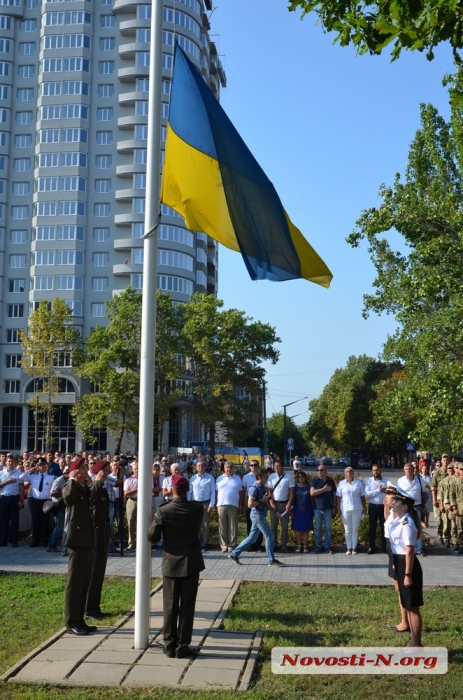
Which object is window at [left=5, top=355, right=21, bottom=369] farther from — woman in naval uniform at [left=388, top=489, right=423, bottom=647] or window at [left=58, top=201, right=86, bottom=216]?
woman in naval uniform at [left=388, top=489, right=423, bottom=647]

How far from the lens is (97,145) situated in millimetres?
76938

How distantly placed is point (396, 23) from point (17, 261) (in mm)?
73279

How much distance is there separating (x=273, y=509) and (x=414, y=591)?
8.77 metres

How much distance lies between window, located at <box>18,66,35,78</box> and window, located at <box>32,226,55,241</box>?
611 inches

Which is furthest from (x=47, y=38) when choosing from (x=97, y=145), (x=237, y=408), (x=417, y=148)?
(x=417, y=148)

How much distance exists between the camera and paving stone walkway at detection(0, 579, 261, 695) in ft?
24.5

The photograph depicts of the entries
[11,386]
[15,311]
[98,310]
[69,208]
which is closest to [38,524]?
[98,310]

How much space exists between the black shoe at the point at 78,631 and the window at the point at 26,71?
3030 inches

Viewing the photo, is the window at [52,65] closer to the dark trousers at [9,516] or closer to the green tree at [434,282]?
the green tree at [434,282]

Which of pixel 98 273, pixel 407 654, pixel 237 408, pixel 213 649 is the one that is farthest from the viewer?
pixel 98 273

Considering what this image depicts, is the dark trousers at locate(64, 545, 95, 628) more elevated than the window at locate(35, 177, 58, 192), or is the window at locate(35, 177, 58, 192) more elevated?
the window at locate(35, 177, 58, 192)

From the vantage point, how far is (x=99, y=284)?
7556 cm

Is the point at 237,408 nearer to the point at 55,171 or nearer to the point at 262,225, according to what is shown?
the point at 55,171

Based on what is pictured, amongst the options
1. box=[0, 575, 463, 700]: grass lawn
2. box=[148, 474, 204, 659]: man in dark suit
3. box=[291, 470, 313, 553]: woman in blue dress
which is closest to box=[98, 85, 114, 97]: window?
box=[291, 470, 313, 553]: woman in blue dress
